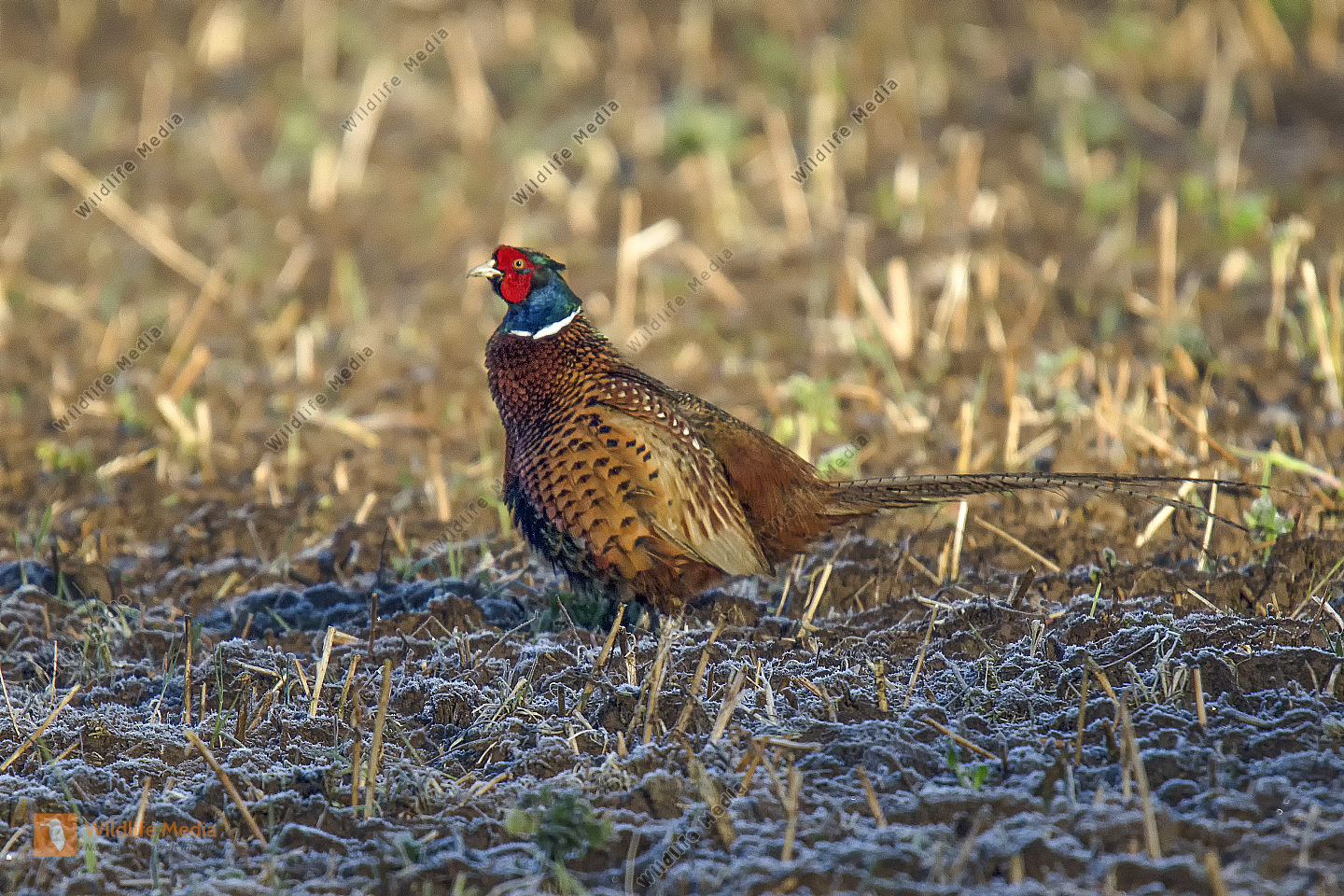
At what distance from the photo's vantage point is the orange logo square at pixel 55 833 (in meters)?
2.51

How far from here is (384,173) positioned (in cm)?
746

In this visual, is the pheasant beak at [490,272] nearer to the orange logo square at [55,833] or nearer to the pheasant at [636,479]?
the pheasant at [636,479]

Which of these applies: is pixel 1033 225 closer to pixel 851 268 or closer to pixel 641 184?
pixel 851 268

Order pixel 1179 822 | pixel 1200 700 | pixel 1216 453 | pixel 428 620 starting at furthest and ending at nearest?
1. pixel 1216 453
2. pixel 428 620
3. pixel 1200 700
4. pixel 1179 822

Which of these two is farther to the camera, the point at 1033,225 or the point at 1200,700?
the point at 1033,225

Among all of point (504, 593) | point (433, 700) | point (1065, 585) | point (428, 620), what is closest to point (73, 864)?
point (433, 700)

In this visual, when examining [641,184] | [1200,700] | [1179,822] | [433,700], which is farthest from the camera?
[641,184]

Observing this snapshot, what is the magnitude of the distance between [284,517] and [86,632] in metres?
0.92
